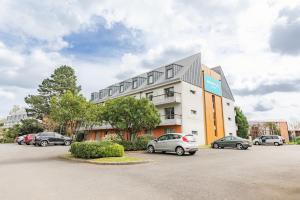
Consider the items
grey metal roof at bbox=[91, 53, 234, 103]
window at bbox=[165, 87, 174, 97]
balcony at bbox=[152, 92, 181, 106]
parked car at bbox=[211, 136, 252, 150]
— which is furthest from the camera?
grey metal roof at bbox=[91, 53, 234, 103]

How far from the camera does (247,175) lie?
8812 millimetres

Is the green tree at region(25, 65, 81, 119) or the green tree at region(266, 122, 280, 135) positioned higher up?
the green tree at region(25, 65, 81, 119)

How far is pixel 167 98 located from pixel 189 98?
9.55 feet

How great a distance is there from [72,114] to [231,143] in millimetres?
16473

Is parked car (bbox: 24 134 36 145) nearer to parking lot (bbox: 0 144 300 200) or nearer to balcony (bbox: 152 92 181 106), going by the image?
balcony (bbox: 152 92 181 106)

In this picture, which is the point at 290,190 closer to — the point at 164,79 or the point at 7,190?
the point at 7,190

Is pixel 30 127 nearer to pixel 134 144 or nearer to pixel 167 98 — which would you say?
pixel 167 98

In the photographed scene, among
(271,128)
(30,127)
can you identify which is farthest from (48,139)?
(271,128)

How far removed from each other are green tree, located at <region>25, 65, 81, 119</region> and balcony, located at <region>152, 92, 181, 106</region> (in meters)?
21.4

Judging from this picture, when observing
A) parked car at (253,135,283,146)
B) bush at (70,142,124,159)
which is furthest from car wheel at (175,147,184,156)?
parked car at (253,135,283,146)

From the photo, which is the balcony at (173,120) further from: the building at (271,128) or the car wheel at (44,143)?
the building at (271,128)

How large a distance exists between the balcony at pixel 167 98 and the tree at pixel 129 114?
26.0 ft

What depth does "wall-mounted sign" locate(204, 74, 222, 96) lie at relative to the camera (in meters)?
34.7

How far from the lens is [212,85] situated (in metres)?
36.2
